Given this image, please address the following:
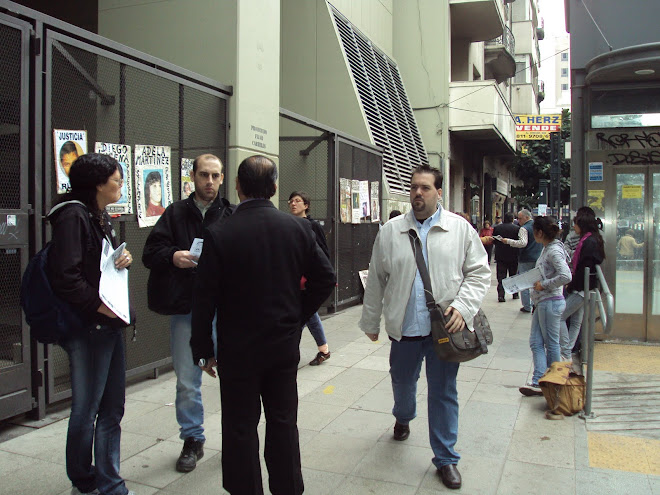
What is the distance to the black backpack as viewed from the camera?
9.35ft

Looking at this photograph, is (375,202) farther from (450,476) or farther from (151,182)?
(450,476)

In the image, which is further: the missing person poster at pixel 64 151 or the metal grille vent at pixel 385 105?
the metal grille vent at pixel 385 105

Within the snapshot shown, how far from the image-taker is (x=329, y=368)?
649 cm

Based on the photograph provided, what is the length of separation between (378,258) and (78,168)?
194 cm

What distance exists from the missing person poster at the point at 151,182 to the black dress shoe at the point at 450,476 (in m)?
3.50

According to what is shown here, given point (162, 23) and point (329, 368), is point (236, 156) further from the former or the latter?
point (329, 368)

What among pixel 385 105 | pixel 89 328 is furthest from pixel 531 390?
pixel 385 105

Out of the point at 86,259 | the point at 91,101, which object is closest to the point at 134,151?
the point at 91,101

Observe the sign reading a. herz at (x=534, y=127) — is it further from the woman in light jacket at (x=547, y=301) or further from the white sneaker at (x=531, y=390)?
the white sneaker at (x=531, y=390)

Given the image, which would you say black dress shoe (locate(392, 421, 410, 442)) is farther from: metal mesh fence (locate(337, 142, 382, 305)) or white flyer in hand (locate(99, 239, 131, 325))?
metal mesh fence (locate(337, 142, 382, 305))

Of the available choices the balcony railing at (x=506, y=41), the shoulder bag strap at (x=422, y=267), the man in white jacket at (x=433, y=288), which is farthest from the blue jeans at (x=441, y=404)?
the balcony railing at (x=506, y=41)

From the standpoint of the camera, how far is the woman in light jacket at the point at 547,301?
17.6ft

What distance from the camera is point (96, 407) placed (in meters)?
3.06

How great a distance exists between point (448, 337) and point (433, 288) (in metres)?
0.34
